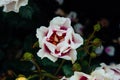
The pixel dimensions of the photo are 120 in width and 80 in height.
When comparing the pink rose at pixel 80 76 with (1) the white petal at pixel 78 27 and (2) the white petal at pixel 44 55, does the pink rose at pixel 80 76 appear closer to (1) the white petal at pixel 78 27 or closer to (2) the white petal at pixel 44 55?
(2) the white petal at pixel 44 55

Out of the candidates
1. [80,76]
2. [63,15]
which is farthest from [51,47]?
[63,15]

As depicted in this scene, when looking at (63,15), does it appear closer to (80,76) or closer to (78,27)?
(78,27)

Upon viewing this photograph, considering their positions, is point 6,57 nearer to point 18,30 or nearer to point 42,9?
point 18,30

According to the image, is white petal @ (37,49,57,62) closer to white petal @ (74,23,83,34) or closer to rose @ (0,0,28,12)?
rose @ (0,0,28,12)

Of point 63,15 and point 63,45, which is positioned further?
point 63,15

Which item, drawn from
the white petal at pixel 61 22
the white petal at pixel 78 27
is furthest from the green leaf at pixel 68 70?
the white petal at pixel 78 27

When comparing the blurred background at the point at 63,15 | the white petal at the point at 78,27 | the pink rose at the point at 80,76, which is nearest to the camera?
the pink rose at the point at 80,76

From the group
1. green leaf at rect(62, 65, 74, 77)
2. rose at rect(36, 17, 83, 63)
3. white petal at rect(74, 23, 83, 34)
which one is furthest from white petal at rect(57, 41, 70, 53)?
white petal at rect(74, 23, 83, 34)
